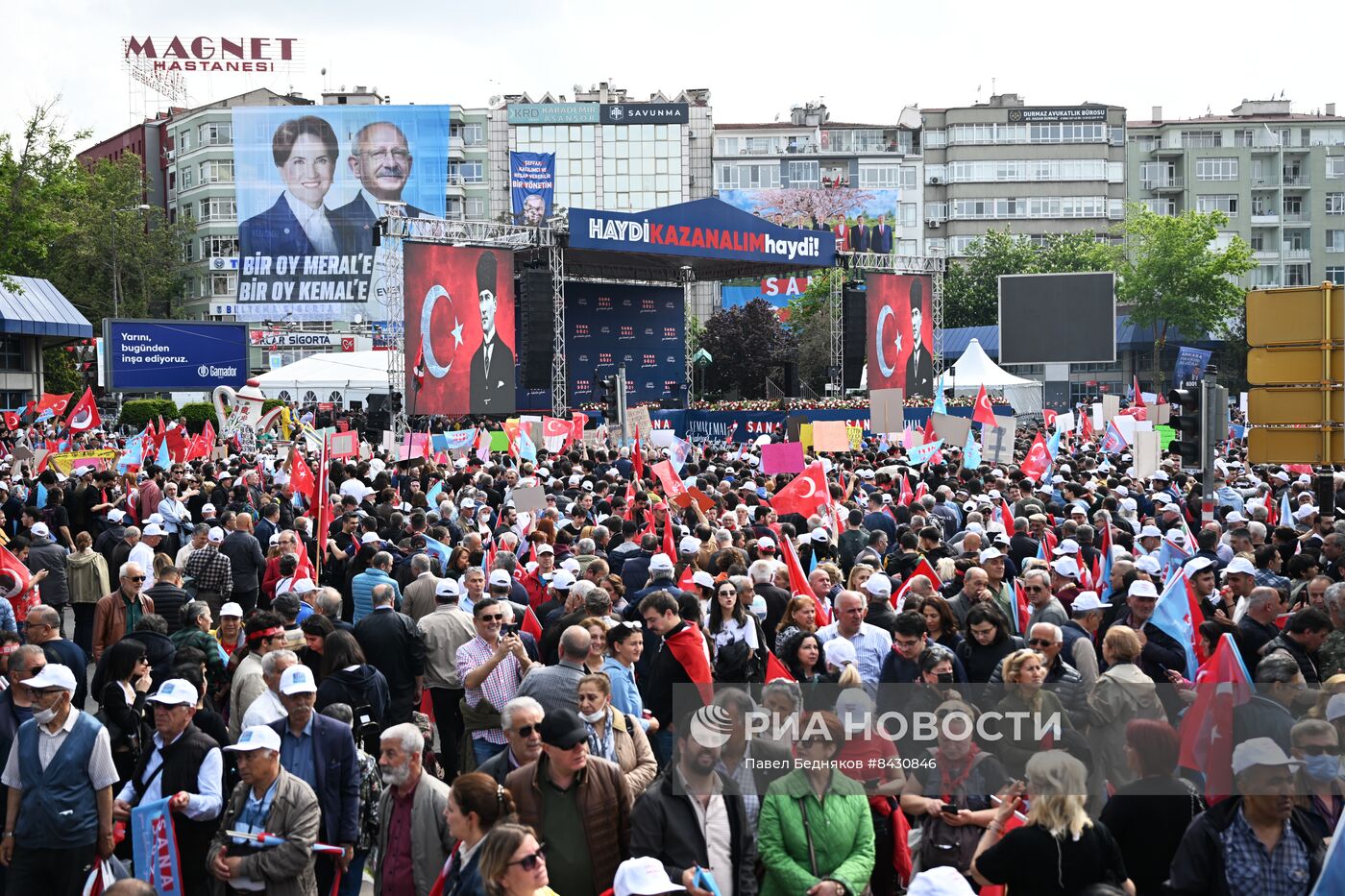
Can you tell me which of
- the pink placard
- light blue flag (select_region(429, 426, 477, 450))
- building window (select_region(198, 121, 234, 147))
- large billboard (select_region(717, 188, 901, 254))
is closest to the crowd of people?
the pink placard

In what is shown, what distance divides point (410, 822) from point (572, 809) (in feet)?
2.36

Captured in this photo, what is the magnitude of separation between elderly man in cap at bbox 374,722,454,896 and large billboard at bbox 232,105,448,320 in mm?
72299

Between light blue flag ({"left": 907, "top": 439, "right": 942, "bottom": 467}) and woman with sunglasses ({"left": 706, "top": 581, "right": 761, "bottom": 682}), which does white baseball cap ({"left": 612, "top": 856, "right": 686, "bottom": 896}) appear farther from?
light blue flag ({"left": 907, "top": 439, "right": 942, "bottom": 467})

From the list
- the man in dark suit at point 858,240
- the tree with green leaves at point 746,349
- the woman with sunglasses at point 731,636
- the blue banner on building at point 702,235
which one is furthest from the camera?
the tree with green leaves at point 746,349

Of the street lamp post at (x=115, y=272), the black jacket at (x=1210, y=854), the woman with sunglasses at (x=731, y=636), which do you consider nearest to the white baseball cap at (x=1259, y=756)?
the black jacket at (x=1210, y=854)

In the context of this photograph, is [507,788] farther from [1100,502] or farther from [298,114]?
[298,114]

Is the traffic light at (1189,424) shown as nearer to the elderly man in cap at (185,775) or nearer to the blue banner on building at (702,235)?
the elderly man in cap at (185,775)

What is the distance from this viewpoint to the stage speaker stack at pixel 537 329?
34031mm

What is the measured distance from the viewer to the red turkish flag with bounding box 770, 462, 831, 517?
542 inches

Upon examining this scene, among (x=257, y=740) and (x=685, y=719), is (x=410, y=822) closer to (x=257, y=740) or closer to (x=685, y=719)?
(x=257, y=740)

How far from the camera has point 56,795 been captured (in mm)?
5898

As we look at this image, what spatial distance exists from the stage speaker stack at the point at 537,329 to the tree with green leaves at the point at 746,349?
24.8m

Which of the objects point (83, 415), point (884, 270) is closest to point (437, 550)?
point (83, 415)

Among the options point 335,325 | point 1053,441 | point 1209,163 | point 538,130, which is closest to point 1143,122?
point 1209,163
